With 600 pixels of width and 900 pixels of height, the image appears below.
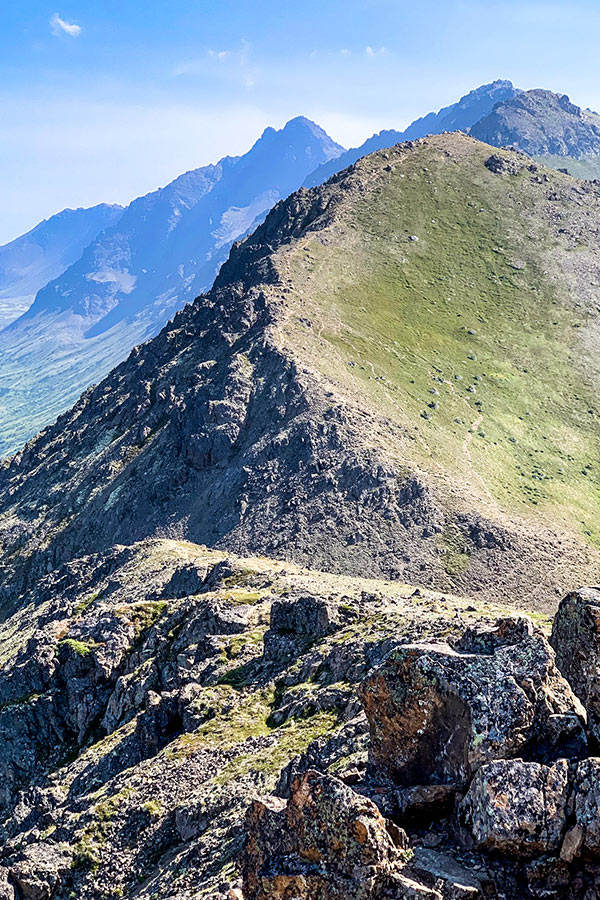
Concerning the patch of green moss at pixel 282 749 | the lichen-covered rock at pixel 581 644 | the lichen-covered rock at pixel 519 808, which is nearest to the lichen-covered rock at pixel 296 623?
the patch of green moss at pixel 282 749

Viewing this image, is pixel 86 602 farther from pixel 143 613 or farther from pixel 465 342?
pixel 465 342

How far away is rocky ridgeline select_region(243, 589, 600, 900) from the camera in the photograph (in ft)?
56.5

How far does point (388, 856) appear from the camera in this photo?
17.7 meters

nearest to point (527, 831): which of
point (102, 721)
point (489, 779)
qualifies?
point (489, 779)

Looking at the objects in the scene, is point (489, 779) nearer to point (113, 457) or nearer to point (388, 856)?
point (388, 856)

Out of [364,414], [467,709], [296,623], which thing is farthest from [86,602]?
[467,709]

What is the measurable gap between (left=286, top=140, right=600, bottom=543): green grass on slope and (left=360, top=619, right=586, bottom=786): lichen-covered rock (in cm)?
9122

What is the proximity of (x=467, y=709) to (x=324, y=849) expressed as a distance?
224 inches

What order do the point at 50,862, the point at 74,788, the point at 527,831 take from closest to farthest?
A: the point at 527,831 → the point at 50,862 → the point at 74,788

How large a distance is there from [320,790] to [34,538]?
425ft

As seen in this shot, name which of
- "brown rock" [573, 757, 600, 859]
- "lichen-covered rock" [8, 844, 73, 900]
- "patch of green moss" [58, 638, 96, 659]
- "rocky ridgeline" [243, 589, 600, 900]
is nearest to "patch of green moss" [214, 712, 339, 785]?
"lichen-covered rock" [8, 844, 73, 900]

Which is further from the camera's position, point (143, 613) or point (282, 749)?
point (143, 613)

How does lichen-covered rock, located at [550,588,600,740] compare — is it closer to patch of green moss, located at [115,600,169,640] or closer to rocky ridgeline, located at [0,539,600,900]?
rocky ridgeline, located at [0,539,600,900]

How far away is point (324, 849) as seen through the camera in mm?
18016
